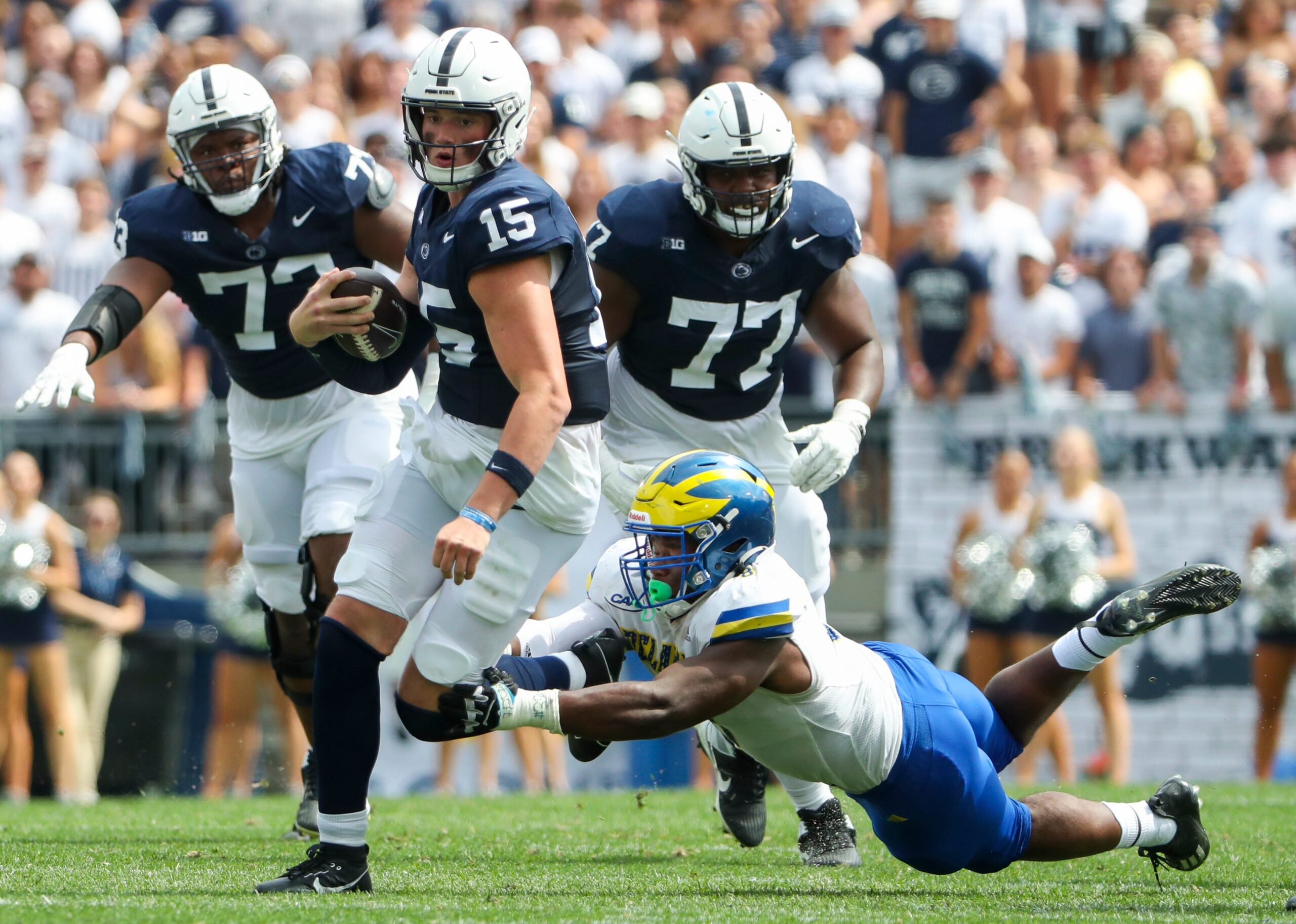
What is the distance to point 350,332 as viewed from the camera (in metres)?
4.63

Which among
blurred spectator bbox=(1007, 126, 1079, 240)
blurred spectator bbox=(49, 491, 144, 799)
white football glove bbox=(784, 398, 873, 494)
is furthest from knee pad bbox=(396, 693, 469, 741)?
blurred spectator bbox=(1007, 126, 1079, 240)

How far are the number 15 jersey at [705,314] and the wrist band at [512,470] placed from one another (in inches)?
54.1

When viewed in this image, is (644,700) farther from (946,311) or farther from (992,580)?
(946,311)

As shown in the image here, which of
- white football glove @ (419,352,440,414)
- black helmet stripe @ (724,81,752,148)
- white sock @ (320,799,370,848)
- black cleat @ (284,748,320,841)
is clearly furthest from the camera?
white football glove @ (419,352,440,414)

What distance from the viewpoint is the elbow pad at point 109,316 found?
17.6 feet

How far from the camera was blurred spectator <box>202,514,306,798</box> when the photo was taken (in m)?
9.16

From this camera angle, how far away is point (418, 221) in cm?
464

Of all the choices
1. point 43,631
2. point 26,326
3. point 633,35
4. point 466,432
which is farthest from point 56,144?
point 466,432

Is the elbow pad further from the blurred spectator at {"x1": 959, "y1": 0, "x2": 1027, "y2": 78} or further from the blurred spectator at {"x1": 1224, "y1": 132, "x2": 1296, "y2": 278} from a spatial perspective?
the blurred spectator at {"x1": 959, "y1": 0, "x2": 1027, "y2": 78}

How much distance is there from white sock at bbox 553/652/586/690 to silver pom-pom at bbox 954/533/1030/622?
16.2 ft

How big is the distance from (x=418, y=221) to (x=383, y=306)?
249mm

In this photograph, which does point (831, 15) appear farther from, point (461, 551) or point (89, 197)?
point (461, 551)

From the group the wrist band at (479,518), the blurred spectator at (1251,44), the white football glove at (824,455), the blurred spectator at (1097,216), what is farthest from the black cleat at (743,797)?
the blurred spectator at (1251,44)

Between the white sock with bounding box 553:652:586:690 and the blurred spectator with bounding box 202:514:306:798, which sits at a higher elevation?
the white sock with bounding box 553:652:586:690
